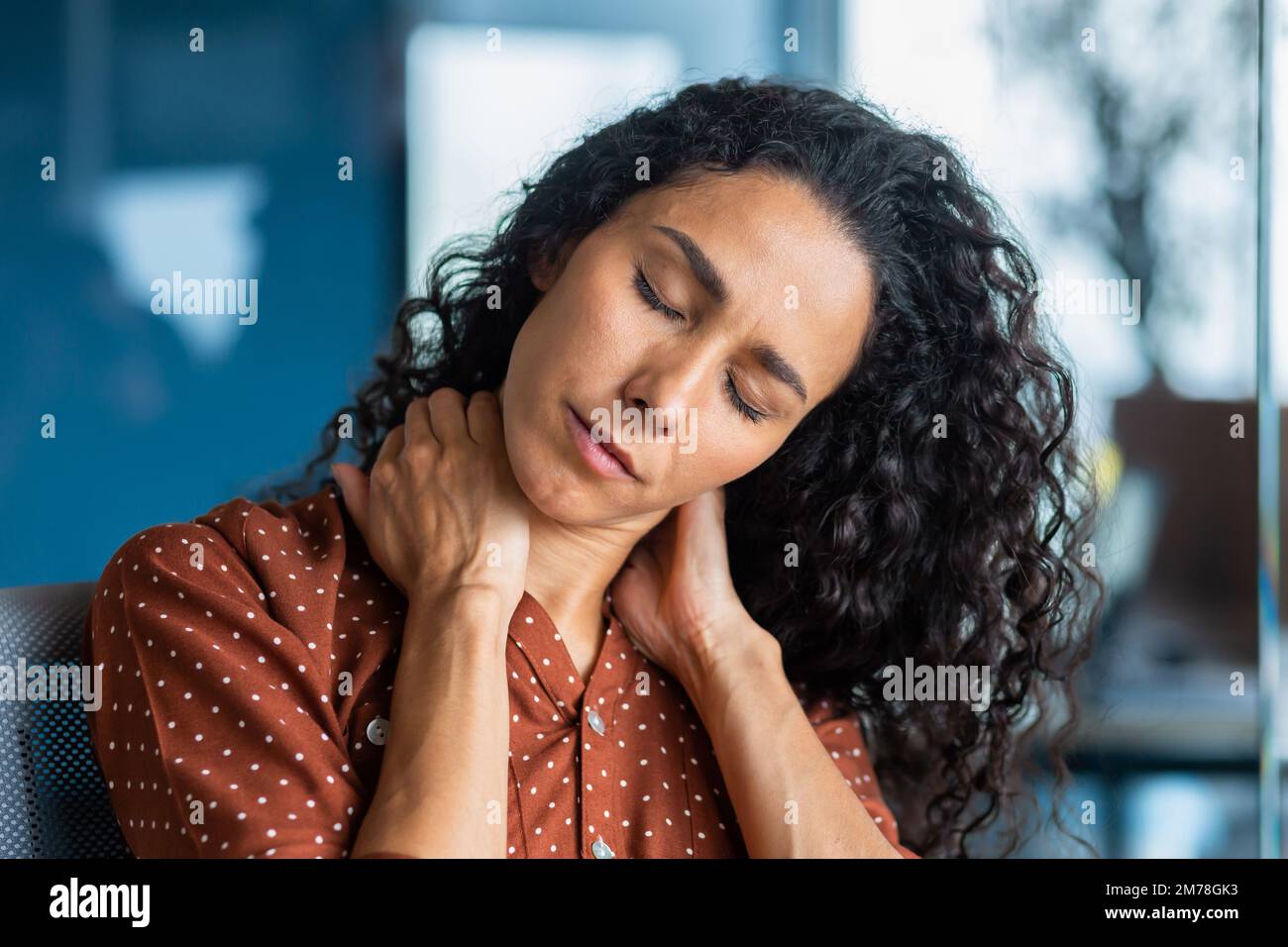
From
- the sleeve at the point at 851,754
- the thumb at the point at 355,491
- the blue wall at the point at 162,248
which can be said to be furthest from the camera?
the blue wall at the point at 162,248

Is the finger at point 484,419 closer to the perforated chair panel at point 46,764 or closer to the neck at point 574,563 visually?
the neck at point 574,563

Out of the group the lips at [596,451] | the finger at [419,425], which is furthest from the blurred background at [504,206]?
the lips at [596,451]

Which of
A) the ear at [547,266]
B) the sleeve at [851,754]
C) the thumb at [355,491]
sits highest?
the ear at [547,266]

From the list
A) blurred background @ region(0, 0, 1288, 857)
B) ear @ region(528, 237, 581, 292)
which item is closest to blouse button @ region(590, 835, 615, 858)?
ear @ region(528, 237, 581, 292)

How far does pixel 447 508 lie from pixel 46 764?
37cm

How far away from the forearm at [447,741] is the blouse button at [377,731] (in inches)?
1.3

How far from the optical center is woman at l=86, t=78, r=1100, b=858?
0.80 meters

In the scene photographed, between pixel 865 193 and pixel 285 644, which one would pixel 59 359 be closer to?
pixel 285 644

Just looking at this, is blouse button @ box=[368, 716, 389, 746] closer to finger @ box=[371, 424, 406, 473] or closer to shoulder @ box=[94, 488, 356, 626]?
shoulder @ box=[94, 488, 356, 626]

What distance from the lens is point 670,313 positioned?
90cm

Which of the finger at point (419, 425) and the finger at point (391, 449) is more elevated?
the finger at point (419, 425)

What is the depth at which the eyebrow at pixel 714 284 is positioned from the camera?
885 millimetres

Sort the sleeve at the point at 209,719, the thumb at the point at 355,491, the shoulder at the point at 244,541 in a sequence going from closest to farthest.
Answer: the sleeve at the point at 209,719 < the shoulder at the point at 244,541 < the thumb at the point at 355,491

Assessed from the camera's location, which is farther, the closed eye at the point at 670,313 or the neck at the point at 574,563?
the neck at the point at 574,563
